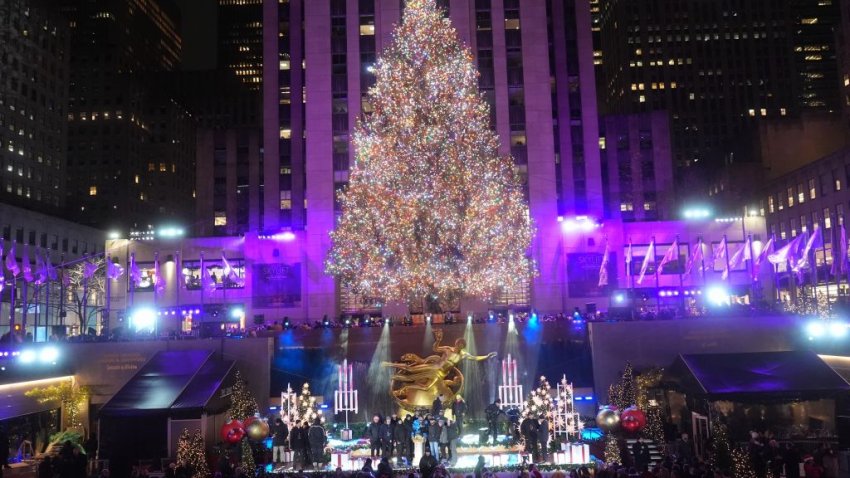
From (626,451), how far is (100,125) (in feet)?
425

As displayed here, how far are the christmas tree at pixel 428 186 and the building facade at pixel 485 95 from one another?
1297 centimetres

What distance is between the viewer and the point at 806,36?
488 feet

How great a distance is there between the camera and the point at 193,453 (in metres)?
27.3

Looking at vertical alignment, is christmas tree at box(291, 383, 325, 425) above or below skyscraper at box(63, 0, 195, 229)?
below

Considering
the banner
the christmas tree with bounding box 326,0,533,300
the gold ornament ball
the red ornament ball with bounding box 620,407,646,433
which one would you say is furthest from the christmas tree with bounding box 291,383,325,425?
the banner

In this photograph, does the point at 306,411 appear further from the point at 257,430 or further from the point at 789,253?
the point at 789,253

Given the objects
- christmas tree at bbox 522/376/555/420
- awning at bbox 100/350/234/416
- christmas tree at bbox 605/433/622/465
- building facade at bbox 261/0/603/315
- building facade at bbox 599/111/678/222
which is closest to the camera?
christmas tree at bbox 605/433/622/465

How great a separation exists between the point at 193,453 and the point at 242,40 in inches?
6911

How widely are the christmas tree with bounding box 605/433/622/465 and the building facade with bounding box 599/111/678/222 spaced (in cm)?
4830

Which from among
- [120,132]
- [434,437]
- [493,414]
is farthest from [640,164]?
[120,132]

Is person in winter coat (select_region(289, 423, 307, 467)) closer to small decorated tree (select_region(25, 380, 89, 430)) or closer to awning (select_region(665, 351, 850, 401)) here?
small decorated tree (select_region(25, 380, 89, 430))

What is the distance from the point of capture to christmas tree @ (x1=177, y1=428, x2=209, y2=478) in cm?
2680

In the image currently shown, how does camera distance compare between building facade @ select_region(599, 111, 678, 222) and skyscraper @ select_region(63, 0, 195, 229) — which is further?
skyscraper @ select_region(63, 0, 195, 229)

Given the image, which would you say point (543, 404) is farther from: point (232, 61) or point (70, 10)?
point (232, 61)
